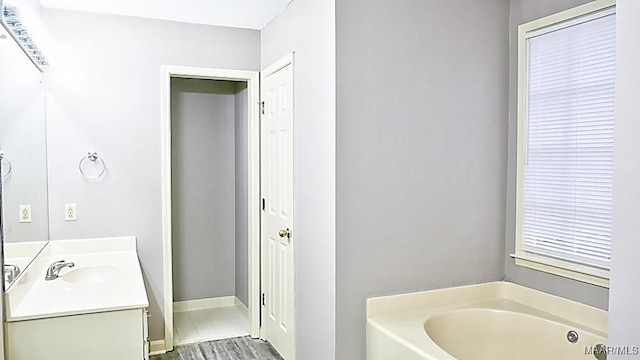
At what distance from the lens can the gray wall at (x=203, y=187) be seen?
15.2ft

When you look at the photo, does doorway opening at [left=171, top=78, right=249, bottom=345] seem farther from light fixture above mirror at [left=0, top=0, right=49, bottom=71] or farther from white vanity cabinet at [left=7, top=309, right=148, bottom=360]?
white vanity cabinet at [left=7, top=309, right=148, bottom=360]

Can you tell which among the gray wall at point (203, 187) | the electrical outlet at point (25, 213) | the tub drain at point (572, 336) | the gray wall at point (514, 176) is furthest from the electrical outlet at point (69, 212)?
the tub drain at point (572, 336)

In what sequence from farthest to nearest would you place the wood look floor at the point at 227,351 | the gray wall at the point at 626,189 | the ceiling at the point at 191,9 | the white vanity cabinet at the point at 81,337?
1. the wood look floor at the point at 227,351
2. the ceiling at the point at 191,9
3. the white vanity cabinet at the point at 81,337
4. the gray wall at the point at 626,189

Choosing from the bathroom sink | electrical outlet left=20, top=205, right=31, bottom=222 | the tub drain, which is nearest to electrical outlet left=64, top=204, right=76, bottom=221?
the bathroom sink

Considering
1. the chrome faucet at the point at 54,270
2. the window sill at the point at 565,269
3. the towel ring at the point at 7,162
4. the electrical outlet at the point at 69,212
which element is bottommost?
the chrome faucet at the point at 54,270

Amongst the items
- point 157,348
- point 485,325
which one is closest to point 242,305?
point 157,348

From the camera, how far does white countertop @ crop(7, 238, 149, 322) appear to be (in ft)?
7.43

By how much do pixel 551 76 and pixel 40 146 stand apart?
3036mm

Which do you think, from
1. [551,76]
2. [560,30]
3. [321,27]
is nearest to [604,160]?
[551,76]

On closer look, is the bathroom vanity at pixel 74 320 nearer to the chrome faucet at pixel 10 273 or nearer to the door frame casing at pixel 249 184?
the chrome faucet at pixel 10 273

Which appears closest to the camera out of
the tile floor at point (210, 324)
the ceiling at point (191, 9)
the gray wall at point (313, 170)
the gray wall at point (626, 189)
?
the gray wall at point (626, 189)

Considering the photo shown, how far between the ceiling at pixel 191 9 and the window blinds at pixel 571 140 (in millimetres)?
1647

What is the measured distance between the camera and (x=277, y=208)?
3621 millimetres

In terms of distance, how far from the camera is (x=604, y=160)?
8.09 feet
